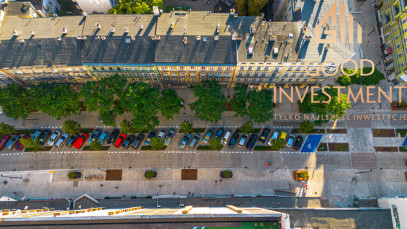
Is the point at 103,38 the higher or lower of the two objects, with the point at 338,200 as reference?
higher

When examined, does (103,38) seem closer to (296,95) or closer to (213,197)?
(213,197)

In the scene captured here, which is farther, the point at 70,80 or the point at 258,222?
the point at 70,80

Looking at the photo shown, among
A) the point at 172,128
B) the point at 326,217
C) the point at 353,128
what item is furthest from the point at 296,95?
the point at 172,128

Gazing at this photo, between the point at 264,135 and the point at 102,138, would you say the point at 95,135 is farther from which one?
the point at 264,135

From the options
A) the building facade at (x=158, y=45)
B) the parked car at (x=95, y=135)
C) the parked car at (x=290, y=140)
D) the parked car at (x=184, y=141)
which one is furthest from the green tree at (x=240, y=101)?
the parked car at (x=95, y=135)

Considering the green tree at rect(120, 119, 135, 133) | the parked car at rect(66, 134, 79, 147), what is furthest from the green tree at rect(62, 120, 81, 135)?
the green tree at rect(120, 119, 135, 133)

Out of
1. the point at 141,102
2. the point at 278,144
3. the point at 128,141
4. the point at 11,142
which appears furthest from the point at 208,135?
the point at 11,142
